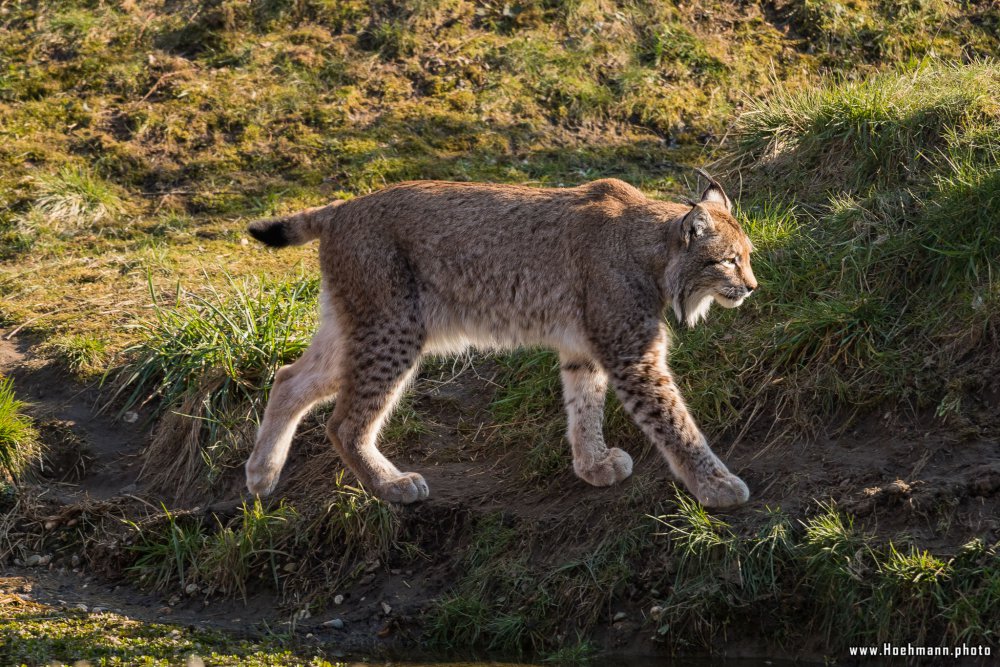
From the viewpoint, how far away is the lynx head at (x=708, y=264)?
532 cm

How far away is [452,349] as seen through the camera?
5785 millimetres

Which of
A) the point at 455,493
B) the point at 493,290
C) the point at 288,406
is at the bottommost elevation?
the point at 455,493

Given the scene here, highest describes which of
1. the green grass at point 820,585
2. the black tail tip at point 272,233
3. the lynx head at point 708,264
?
the black tail tip at point 272,233

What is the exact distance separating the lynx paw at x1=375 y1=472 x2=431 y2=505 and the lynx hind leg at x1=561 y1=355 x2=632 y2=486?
0.75 metres

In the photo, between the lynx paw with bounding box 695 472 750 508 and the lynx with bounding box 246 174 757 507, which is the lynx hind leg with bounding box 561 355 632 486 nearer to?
the lynx with bounding box 246 174 757 507

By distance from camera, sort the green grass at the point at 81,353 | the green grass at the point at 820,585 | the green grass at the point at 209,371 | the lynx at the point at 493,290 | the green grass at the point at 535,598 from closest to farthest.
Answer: the green grass at the point at 820,585 → the green grass at the point at 535,598 → the lynx at the point at 493,290 → the green grass at the point at 209,371 → the green grass at the point at 81,353

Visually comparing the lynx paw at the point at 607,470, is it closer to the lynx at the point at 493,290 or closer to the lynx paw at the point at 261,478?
the lynx at the point at 493,290

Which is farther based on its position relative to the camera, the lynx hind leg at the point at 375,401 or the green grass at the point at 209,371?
the green grass at the point at 209,371

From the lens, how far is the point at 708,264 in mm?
5348

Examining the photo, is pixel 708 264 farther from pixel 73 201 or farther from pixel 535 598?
pixel 73 201

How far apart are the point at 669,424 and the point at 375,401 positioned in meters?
1.42

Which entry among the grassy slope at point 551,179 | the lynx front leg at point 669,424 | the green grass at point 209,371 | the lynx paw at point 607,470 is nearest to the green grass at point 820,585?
the grassy slope at point 551,179

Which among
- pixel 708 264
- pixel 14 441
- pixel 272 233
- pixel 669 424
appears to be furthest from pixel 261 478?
pixel 708 264

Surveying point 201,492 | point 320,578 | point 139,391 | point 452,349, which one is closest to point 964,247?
point 452,349
